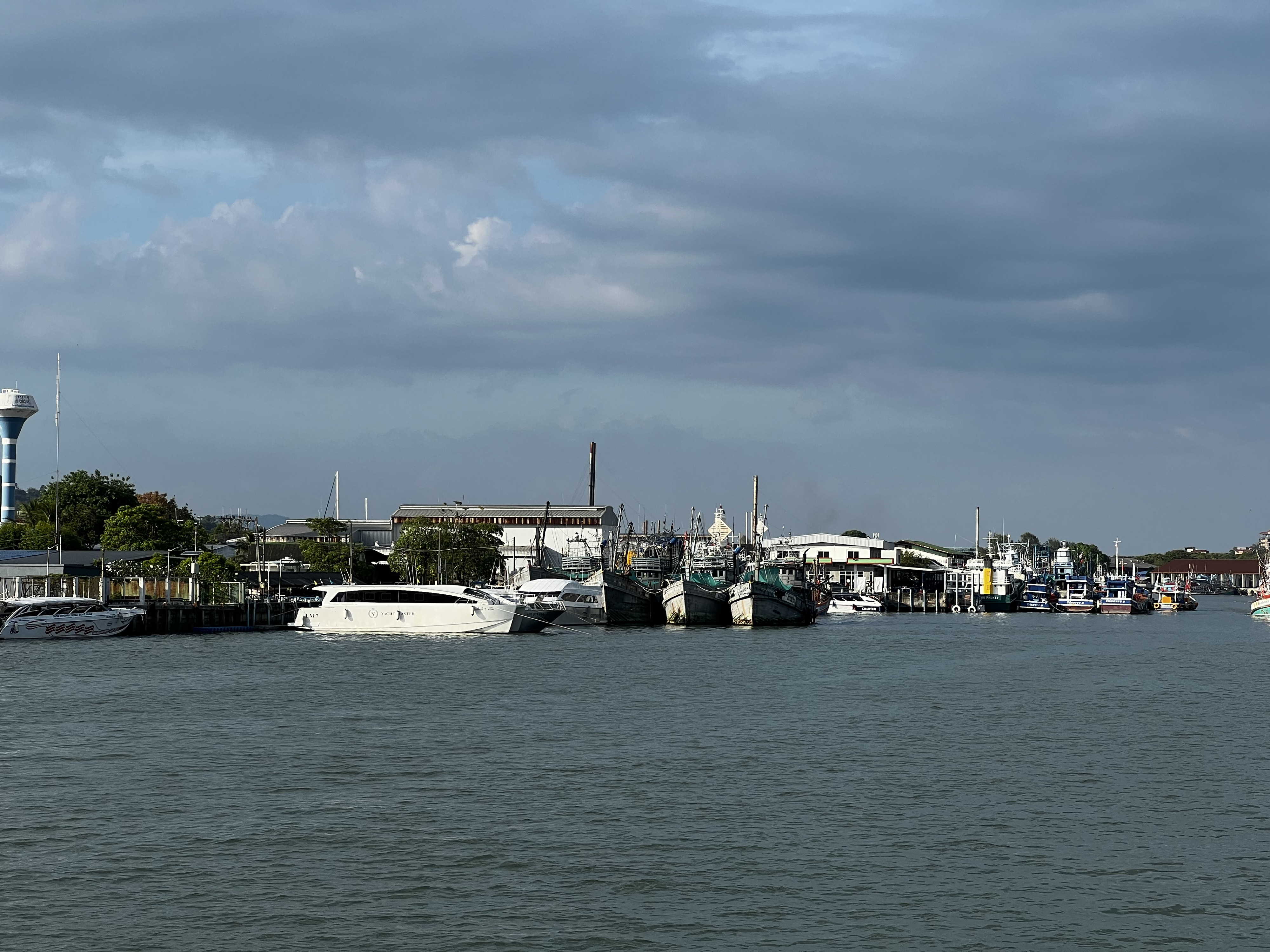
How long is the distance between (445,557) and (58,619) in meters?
69.3

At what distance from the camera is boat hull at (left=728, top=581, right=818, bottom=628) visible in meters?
112

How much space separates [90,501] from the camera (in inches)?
5979

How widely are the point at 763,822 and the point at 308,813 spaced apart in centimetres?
923

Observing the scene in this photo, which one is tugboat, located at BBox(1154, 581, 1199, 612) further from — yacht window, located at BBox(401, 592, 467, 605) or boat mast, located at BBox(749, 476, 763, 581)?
yacht window, located at BBox(401, 592, 467, 605)

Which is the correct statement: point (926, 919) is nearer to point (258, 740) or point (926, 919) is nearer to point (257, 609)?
point (258, 740)

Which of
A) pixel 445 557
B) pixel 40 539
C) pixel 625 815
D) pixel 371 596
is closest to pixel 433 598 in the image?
pixel 371 596

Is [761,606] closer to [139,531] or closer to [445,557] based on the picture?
[445,557]

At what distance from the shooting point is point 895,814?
90.5 feet

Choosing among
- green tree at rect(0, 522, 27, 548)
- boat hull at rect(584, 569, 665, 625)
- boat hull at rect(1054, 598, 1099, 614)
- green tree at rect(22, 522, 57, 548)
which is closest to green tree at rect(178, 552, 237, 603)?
green tree at rect(22, 522, 57, 548)

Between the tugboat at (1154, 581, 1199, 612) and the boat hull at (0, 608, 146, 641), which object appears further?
the tugboat at (1154, 581, 1199, 612)

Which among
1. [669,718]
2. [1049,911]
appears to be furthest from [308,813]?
[669,718]

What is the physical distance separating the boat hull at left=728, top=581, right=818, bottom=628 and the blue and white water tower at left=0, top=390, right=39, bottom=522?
10052cm

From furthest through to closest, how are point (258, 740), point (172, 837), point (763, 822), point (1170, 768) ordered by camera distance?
point (258, 740), point (1170, 768), point (763, 822), point (172, 837)

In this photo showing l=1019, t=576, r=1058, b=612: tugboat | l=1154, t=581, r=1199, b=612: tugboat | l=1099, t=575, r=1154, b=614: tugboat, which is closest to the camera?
l=1099, t=575, r=1154, b=614: tugboat
